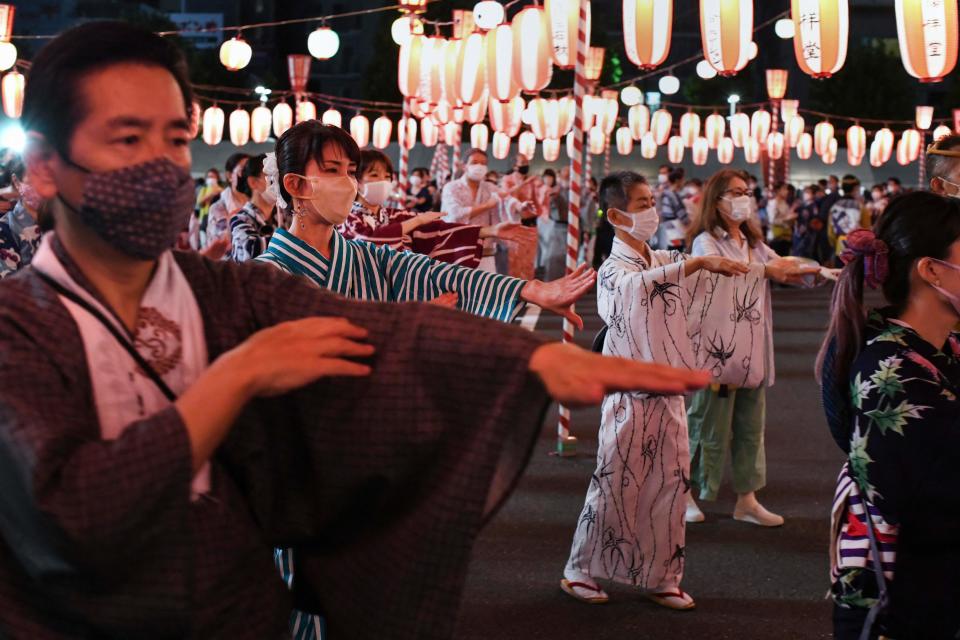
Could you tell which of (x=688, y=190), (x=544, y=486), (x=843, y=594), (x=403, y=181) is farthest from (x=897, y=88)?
(x=843, y=594)

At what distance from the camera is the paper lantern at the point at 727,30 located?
1116 centimetres

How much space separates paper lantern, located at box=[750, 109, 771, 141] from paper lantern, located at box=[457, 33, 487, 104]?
1098 cm

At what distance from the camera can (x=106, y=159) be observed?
68.9 inches

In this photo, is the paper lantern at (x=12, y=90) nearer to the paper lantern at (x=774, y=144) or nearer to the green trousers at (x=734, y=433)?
the green trousers at (x=734, y=433)

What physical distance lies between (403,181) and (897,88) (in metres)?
27.1

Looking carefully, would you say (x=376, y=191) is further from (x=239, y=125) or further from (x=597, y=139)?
(x=597, y=139)

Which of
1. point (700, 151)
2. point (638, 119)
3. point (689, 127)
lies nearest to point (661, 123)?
point (689, 127)

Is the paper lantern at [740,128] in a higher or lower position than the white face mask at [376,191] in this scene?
higher

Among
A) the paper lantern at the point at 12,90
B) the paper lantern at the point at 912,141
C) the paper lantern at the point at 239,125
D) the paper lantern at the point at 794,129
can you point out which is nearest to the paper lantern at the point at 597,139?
the paper lantern at the point at 794,129

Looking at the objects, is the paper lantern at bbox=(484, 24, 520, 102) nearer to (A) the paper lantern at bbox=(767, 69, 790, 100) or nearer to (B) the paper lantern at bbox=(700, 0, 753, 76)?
(B) the paper lantern at bbox=(700, 0, 753, 76)

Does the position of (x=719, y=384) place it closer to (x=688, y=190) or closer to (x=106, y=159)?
(x=106, y=159)

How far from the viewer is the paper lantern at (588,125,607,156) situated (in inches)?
1054

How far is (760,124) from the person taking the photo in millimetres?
26125

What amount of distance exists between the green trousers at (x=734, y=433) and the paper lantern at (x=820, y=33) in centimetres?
556
